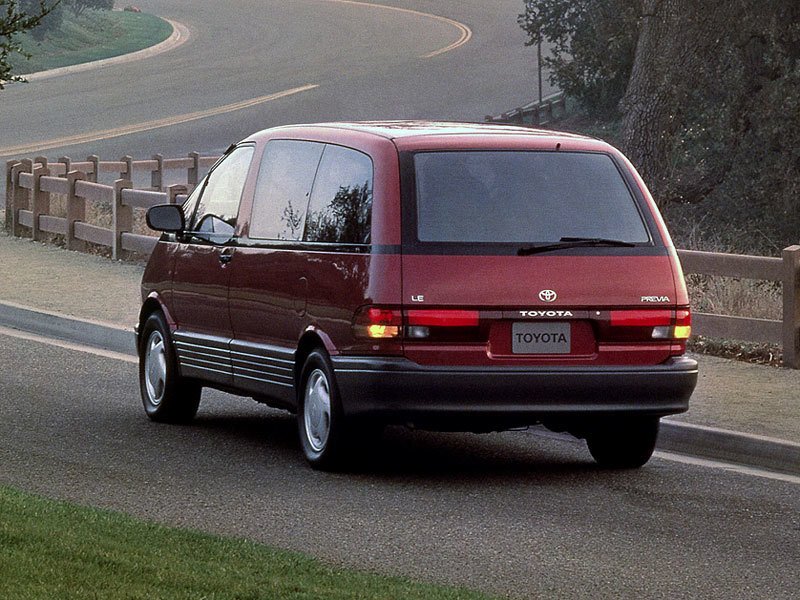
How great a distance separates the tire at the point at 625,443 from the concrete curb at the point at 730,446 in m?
0.68

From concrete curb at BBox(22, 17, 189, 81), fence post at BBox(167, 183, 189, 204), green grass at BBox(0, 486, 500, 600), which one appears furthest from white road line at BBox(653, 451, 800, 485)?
concrete curb at BBox(22, 17, 189, 81)

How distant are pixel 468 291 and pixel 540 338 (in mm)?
446

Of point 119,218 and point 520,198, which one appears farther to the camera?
point 119,218

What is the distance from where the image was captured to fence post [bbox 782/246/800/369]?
13.7 metres

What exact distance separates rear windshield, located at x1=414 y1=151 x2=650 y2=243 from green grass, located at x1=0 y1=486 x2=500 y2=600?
7.70ft

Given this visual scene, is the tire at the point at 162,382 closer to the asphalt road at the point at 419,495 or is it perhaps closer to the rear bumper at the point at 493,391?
the asphalt road at the point at 419,495

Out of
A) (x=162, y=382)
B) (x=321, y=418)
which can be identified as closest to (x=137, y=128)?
(x=162, y=382)

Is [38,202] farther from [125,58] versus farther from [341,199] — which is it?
[125,58]

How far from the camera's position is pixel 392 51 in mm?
74062

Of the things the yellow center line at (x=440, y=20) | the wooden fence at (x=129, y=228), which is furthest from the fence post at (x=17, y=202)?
the yellow center line at (x=440, y=20)

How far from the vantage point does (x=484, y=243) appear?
9.15m

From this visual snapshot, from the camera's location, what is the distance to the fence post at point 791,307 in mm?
13703

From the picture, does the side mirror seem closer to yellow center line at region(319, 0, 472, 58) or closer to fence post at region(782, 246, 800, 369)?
fence post at region(782, 246, 800, 369)

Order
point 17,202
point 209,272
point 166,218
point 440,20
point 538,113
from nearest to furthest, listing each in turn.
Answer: point 209,272, point 166,218, point 17,202, point 538,113, point 440,20
